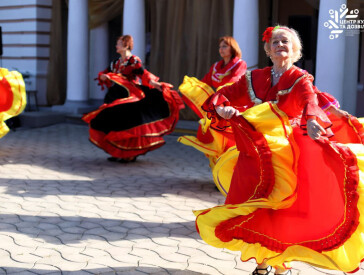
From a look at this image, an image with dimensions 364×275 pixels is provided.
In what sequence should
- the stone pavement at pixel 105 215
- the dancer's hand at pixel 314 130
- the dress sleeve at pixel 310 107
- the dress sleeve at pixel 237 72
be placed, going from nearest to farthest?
the dancer's hand at pixel 314 130, the dress sleeve at pixel 310 107, the stone pavement at pixel 105 215, the dress sleeve at pixel 237 72

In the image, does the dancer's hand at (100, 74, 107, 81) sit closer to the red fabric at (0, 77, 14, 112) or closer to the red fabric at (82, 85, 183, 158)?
the red fabric at (82, 85, 183, 158)

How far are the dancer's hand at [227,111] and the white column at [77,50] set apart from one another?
955 cm

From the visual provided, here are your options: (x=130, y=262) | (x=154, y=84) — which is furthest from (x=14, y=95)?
(x=130, y=262)

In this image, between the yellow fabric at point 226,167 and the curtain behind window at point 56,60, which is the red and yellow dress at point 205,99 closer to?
the yellow fabric at point 226,167

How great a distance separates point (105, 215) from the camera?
16.1 ft

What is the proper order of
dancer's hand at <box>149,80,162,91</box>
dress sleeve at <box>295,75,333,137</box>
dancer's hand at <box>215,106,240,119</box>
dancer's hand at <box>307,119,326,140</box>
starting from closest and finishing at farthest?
dancer's hand at <box>307,119,326,140</box>
dress sleeve at <box>295,75,333,137</box>
dancer's hand at <box>215,106,240,119</box>
dancer's hand at <box>149,80,162,91</box>

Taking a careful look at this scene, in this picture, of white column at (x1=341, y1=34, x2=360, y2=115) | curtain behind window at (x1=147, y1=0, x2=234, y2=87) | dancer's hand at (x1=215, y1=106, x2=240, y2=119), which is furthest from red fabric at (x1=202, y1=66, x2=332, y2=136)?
curtain behind window at (x1=147, y1=0, x2=234, y2=87)

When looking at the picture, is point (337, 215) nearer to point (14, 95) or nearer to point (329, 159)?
point (329, 159)

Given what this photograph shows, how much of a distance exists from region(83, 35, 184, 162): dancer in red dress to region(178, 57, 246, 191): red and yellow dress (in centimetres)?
114

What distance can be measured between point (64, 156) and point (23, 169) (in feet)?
3.81

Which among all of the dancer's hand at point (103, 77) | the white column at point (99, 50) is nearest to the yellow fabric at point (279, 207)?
the dancer's hand at point (103, 77)

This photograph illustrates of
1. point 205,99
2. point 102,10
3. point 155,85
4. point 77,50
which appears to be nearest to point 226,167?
point 205,99

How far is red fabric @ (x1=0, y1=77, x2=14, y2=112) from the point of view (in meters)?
7.25

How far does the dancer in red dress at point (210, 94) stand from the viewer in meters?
5.34
